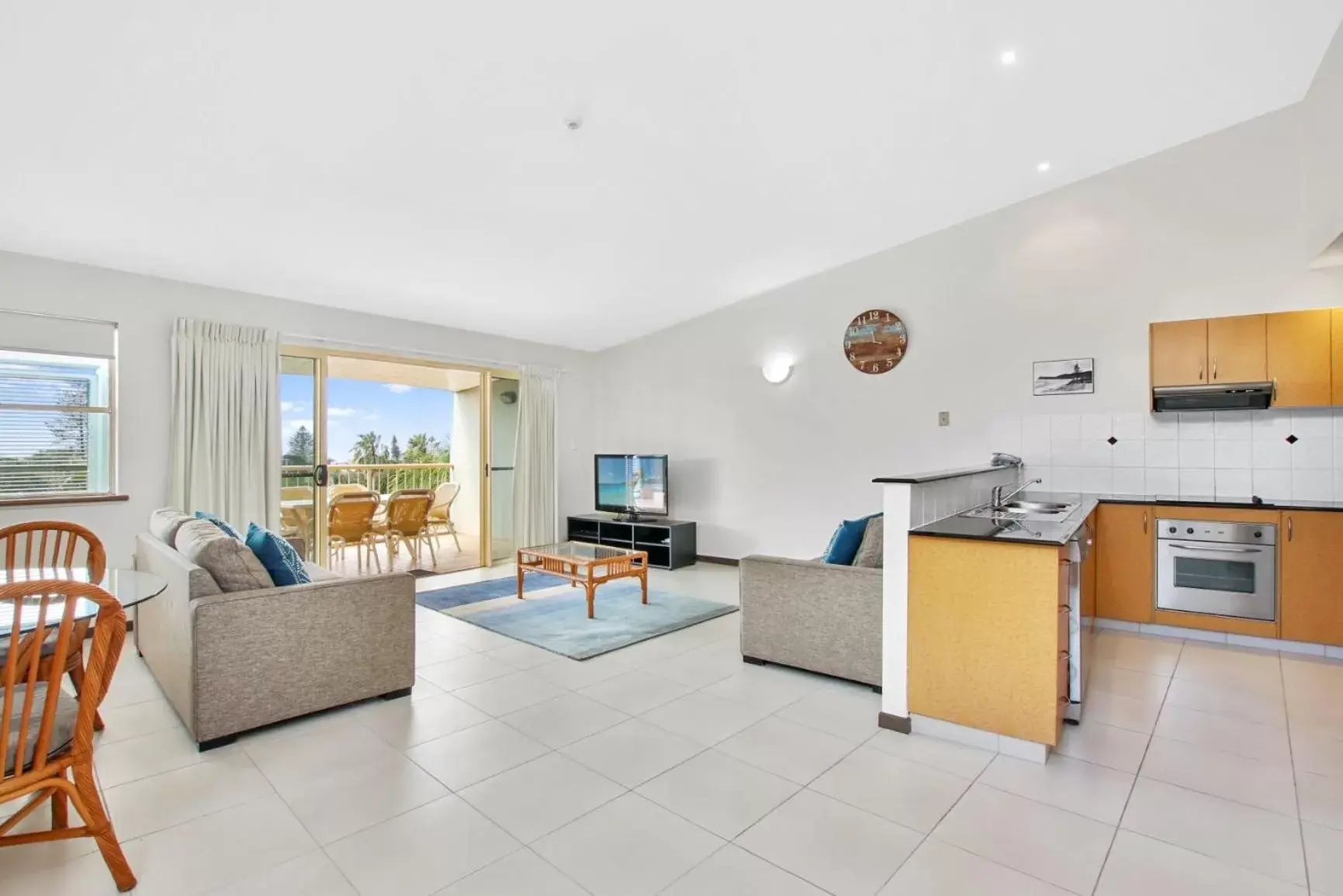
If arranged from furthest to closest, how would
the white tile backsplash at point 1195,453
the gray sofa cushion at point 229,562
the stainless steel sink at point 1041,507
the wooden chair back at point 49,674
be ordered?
the white tile backsplash at point 1195,453 < the stainless steel sink at point 1041,507 < the gray sofa cushion at point 229,562 < the wooden chair back at point 49,674

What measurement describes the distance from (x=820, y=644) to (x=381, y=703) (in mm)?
2092

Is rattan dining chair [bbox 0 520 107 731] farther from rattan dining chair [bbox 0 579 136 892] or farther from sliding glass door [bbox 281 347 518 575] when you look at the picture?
sliding glass door [bbox 281 347 518 575]

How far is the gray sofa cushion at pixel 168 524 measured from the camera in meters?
3.18

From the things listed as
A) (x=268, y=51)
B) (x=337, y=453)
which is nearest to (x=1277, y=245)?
(x=268, y=51)

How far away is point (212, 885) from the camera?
168 cm

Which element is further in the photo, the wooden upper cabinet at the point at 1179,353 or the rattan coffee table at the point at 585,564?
the rattan coffee table at the point at 585,564

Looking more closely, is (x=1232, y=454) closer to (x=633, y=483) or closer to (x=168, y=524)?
(x=633, y=483)

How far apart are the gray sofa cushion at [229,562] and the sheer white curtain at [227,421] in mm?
2001

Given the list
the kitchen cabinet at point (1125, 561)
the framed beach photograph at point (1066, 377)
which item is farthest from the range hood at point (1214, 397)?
the kitchen cabinet at point (1125, 561)

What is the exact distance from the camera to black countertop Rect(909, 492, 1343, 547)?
2477 mm

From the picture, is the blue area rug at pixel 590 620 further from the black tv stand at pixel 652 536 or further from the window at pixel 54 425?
the window at pixel 54 425

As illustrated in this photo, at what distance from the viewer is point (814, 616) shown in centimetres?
319

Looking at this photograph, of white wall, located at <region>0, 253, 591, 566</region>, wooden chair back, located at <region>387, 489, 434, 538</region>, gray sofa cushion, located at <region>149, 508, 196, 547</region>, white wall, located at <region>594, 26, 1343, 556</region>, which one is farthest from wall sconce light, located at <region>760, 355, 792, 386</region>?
gray sofa cushion, located at <region>149, 508, 196, 547</region>

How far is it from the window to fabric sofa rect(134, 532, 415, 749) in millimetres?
1483
